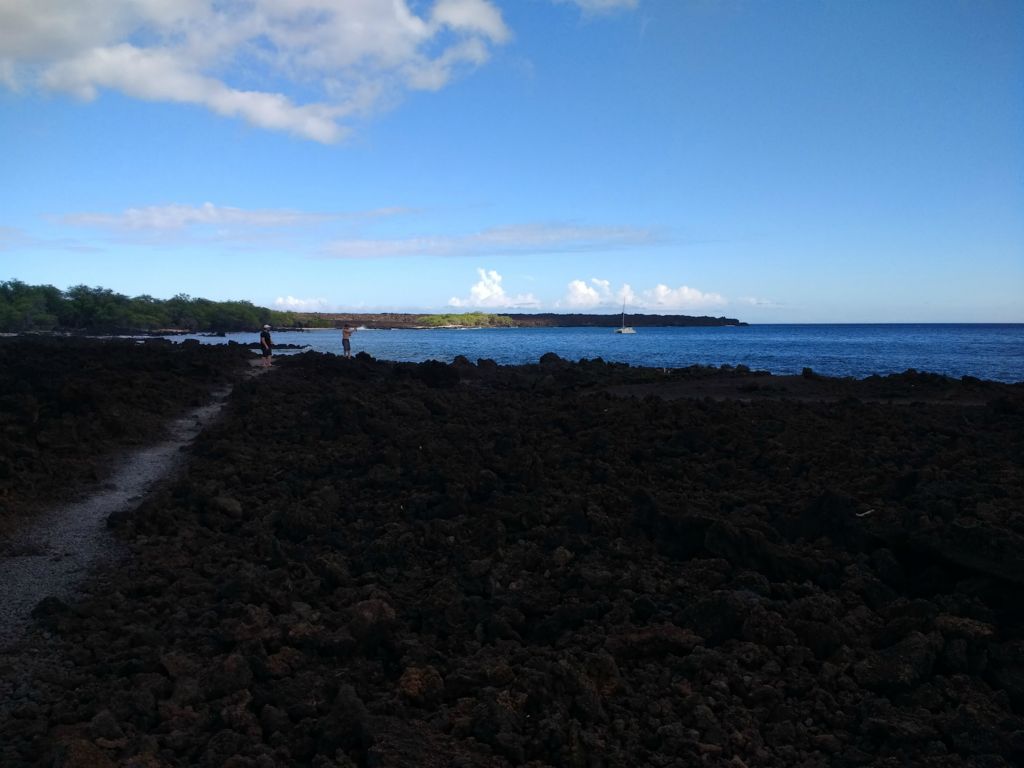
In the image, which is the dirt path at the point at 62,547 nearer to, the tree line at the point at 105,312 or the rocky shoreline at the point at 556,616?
the rocky shoreline at the point at 556,616

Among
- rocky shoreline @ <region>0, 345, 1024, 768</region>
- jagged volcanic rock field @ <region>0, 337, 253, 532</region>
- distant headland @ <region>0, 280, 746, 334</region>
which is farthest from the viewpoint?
distant headland @ <region>0, 280, 746, 334</region>

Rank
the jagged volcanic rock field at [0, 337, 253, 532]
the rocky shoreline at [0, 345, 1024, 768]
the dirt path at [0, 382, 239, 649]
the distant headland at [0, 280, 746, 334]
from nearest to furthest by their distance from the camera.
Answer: the rocky shoreline at [0, 345, 1024, 768] → the dirt path at [0, 382, 239, 649] → the jagged volcanic rock field at [0, 337, 253, 532] → the distant headland at [0, 280, 746, 334]

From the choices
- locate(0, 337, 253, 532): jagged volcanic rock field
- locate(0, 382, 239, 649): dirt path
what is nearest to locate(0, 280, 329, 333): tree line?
locate(0, 337, 253, 532): jagged volcanic rock field

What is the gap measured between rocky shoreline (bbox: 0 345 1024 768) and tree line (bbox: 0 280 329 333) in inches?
2622

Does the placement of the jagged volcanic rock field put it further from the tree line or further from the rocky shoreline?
the tree line

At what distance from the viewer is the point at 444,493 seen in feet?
29.8

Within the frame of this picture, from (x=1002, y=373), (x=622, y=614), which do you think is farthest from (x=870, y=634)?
(x=1002, y=373)

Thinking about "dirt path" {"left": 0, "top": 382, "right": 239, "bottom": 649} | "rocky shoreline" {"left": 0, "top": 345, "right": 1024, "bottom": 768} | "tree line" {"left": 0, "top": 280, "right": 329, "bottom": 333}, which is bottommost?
"dirt path" {"left": 0, "top": 382, "right": 239, "bottom": 649}

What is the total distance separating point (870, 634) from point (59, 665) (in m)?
5.18

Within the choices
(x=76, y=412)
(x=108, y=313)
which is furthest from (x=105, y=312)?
(x=76, y=412)

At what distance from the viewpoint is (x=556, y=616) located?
5441 millimetres

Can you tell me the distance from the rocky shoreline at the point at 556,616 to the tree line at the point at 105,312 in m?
66.6

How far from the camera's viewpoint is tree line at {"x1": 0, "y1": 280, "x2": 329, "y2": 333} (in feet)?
231

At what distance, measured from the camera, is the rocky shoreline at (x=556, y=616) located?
4.02 metres
